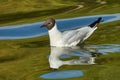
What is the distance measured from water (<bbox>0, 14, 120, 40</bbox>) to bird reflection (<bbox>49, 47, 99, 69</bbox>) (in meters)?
3.33

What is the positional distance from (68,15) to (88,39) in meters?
5.52

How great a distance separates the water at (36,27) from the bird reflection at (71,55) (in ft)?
10.9

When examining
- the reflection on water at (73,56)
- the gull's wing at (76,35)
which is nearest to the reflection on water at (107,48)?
the reflection on water at (73,56)

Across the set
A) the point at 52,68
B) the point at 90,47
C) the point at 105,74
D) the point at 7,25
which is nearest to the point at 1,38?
the point at 7,25

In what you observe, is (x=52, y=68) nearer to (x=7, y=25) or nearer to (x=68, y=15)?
(x=7, y=25)

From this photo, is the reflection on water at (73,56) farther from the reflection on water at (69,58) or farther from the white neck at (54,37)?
the white neck at (54,37)

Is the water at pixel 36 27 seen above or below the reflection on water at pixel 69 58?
below

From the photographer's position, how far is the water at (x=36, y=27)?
64.6ft

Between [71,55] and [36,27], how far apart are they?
240 inches

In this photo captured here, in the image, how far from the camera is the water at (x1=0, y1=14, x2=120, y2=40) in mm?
19697

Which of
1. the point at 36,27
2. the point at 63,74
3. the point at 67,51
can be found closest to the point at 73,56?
the point at 67,51

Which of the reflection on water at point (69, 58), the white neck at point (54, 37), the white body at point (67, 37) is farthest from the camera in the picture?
the white neck at point (54, 37)

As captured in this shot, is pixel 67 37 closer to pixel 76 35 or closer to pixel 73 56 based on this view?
pixel 76 35

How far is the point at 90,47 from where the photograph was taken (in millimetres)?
16016
